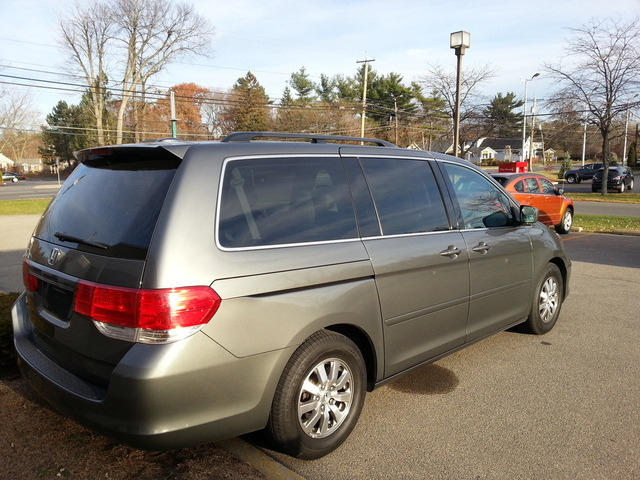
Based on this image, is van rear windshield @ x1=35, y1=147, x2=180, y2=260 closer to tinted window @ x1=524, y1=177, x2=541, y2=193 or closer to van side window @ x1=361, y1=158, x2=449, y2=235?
van side window @ x1=361, y1=158, x2=449, y2=235

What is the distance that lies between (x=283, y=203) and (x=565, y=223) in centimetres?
1253

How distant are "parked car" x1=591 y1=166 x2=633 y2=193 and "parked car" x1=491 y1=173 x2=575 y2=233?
20.0 m

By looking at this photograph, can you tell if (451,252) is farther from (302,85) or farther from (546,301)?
(302,85)

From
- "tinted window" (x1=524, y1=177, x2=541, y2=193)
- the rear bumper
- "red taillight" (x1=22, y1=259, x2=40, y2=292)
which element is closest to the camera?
the rear bumper

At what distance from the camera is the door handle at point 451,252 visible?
3.61 meters

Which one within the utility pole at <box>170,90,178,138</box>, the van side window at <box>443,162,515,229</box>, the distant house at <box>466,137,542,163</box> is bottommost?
the van side window at <box>443,162,515,229</box>

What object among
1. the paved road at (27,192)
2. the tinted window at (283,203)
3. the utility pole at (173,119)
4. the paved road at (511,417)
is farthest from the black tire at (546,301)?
the paved road at (27,192)

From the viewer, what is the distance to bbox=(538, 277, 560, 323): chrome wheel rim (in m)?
4.98

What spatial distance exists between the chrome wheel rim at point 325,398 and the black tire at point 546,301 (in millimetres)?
2602

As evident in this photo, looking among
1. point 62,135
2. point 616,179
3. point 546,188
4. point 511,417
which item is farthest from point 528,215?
point 62,135

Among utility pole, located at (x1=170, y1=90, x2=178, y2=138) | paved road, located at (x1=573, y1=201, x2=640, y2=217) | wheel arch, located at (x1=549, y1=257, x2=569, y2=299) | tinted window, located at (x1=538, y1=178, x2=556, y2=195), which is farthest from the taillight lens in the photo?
utility pole, located at (x1=170, y1=90, x2=178, y2=138)

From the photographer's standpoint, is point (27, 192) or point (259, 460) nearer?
point (259, 460)

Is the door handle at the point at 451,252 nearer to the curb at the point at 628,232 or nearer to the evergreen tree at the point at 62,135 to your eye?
the curb at the point at 628,232

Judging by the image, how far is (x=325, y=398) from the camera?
2893mm
